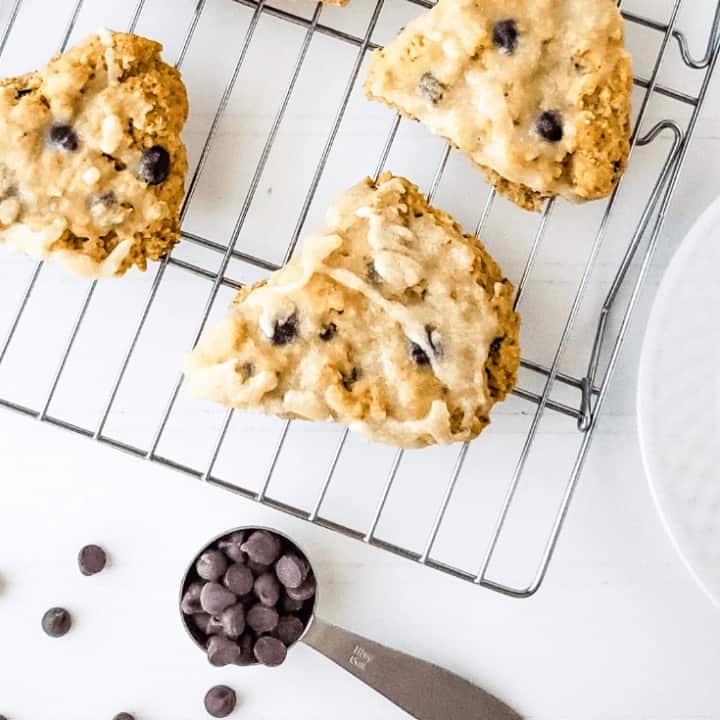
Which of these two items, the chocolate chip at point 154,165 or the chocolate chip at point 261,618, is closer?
the chocolate chip at point 154,165

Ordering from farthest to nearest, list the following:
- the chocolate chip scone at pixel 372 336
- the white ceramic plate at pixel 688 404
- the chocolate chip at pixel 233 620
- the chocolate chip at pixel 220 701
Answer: the chocolate chip at pixel 220 701, the chocolate chip at pixel 233 620, the white ceramic plate at pixel 688 404, the chocolate chip scone at pixel 372 336

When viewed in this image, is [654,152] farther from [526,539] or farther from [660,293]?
[526,539]

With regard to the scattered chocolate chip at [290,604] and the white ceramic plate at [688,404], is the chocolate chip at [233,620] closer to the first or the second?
the scattered chocolate chip at [290,604]

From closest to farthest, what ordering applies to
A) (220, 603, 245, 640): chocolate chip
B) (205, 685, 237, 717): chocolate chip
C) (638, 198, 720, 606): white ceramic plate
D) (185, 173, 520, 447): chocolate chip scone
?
(185, 173, 520, 447): chocolate chip scone → (638, 198, 720, 606): white ceramic plate → (220, 603, 245, 640): chocolate chip → (205, 685, 237, 717): chocolate chip

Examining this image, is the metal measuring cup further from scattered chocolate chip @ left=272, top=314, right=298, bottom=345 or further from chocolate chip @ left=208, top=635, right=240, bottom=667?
scattered chocolate chip @ left=272, top=314, right=298, bottom=345

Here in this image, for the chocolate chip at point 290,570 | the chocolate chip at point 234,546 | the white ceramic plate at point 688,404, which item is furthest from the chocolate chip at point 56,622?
the white ceramic plate at point 688,404

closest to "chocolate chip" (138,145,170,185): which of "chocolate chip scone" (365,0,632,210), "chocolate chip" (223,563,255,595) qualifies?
"chocolate chip scone" (365,0,632,210)

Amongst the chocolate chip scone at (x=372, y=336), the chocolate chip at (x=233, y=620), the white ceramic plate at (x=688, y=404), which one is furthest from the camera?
the chocolate chip at (x=233, y=620)
